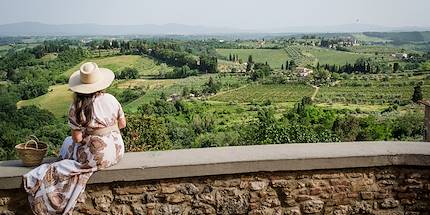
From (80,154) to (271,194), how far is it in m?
1.46

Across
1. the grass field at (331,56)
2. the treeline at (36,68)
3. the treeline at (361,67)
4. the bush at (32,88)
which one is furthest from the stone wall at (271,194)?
the grass field at (331,56)

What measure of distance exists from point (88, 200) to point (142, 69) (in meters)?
74.0

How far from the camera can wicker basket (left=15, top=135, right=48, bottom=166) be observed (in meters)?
3.15

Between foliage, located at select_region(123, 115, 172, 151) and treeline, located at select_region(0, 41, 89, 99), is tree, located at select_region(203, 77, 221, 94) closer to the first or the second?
treeline, located at select_region(0, 41, 89, 99)

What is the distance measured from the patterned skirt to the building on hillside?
7305 cm

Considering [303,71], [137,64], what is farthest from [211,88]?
[303,71]

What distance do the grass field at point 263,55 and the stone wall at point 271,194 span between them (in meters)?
87.2

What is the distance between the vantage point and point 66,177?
306cm

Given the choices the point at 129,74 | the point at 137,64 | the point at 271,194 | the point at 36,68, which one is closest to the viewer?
the point at 271,194

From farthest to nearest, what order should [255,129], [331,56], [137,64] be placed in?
[331,56], [137,64], [255,129]

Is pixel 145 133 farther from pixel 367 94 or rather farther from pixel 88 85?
pixel 367 94

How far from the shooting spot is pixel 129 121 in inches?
529

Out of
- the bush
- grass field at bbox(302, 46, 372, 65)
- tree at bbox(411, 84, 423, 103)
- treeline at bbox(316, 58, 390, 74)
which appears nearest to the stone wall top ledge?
tree at bbox(411, 84, 423, 103)

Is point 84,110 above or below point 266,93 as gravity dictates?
above
